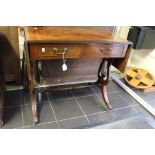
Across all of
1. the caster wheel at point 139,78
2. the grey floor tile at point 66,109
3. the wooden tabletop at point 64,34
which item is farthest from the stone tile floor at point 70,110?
the wooden tabletop at point 64,34

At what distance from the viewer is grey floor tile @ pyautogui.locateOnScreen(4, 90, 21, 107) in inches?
70.7

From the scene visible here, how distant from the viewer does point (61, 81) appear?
6.47ft

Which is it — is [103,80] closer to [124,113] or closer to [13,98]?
[124,113]

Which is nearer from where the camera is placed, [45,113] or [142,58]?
[45,113]

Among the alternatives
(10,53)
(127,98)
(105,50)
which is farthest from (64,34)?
(127,98)

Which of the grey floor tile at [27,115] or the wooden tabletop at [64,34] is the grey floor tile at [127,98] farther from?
the grey floor tile at [27,115]

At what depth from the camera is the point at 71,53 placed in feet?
4.48

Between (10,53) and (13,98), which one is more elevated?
(10,53)

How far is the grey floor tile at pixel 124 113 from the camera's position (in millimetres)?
1844

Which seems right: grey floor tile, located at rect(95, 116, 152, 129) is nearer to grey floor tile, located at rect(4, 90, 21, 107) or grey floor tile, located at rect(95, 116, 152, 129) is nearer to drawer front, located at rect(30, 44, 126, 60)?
drawer front, located at rect(30, 44, 126, 60)

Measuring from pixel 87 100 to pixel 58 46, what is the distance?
3.05ft

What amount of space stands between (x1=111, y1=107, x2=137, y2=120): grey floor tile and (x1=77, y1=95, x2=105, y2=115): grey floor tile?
150 millimetres

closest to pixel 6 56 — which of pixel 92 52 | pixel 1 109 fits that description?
pixel 1 109

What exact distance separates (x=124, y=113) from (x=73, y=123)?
0.62 m
